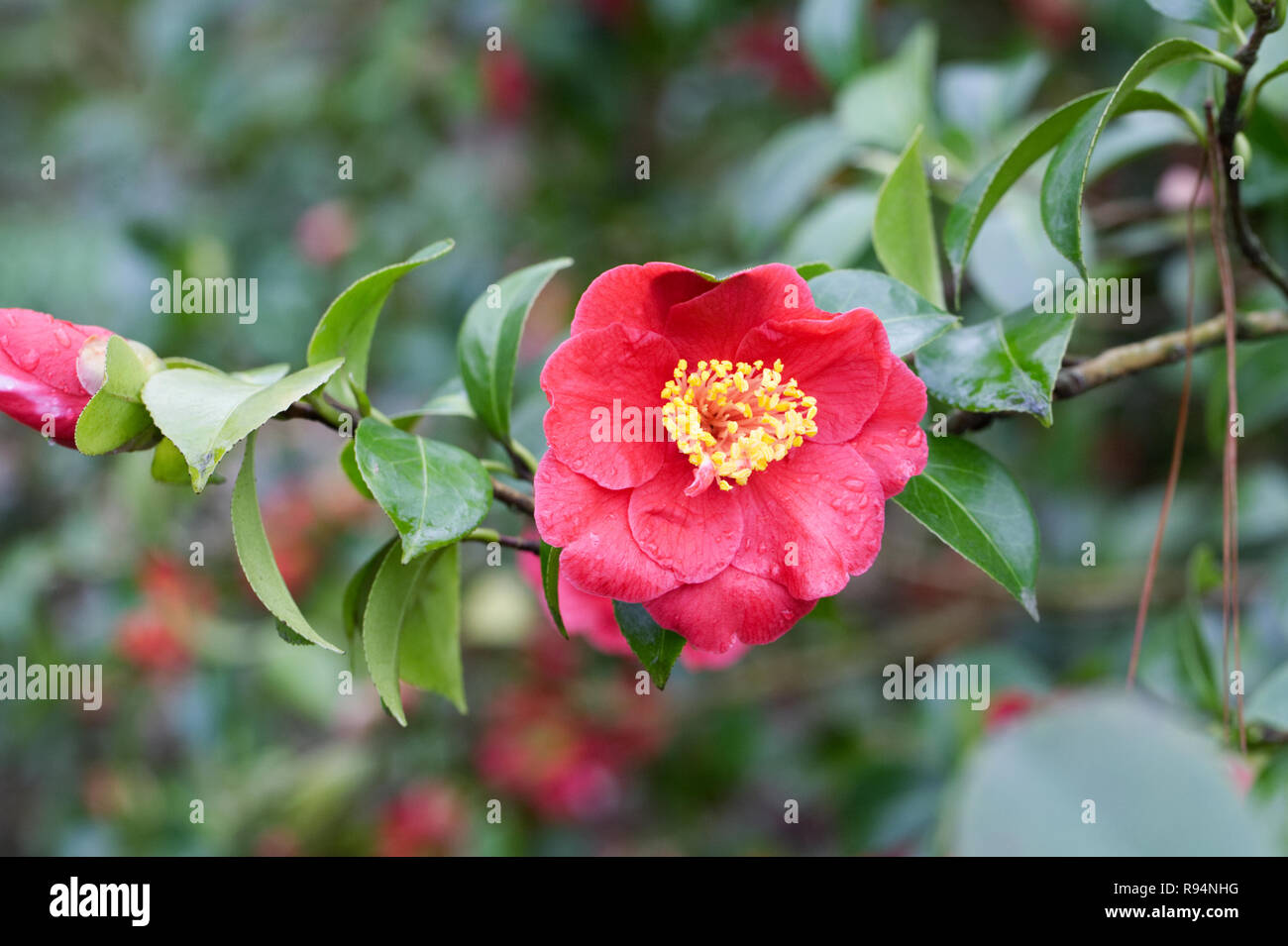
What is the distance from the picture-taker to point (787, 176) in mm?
1305

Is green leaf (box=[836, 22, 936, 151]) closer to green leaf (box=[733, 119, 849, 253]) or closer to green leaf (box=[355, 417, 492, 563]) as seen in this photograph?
green leaf (box=[733, 119, 849, 253])

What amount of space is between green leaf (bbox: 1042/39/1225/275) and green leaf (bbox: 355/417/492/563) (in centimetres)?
44

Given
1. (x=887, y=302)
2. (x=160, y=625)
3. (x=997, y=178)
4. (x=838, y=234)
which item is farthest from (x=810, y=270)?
(x=160, y=625)

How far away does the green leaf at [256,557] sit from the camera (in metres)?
0.66

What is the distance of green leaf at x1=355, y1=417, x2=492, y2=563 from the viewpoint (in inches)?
25.1

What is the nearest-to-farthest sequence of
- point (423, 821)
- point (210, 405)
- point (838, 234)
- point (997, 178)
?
1. point (210, 405)
2. point (997, 178)
3. point (838, 234)
4. point (423, 821)

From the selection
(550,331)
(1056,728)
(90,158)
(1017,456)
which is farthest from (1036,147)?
(90,158)

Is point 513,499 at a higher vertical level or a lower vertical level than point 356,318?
lower

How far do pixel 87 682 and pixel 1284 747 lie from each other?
6.49 feet

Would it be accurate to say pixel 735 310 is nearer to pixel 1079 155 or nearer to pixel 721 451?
pixel 721 451

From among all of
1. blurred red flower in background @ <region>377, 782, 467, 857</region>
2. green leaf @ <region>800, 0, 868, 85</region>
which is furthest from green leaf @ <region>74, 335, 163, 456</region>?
blurred red flower in background @ <region>377, 782, 467, 857</region>

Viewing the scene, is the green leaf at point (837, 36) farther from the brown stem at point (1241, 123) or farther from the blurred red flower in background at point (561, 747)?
the blurred red flower in background at point (561, 747)

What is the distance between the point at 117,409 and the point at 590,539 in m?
0.32
